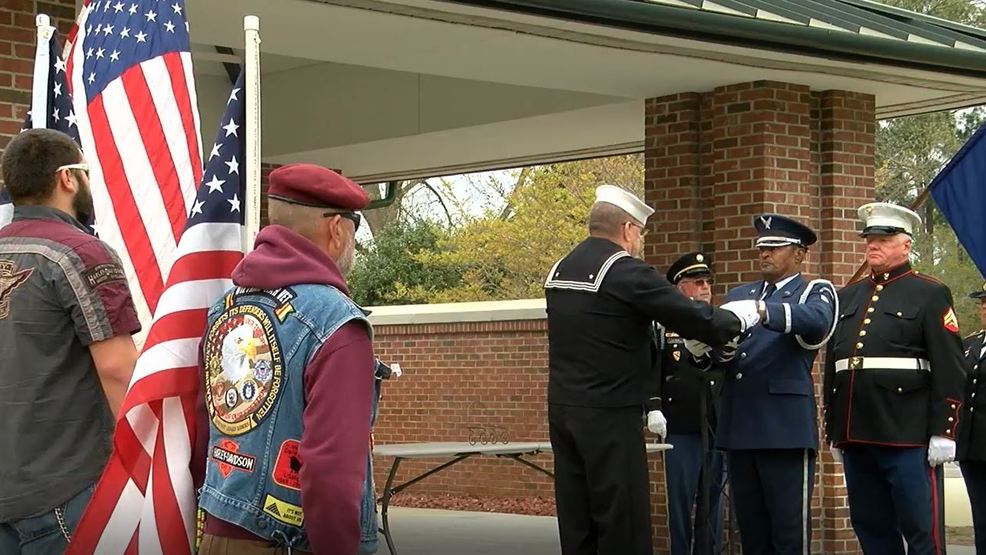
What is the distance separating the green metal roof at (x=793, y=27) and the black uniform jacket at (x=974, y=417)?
1.97 m

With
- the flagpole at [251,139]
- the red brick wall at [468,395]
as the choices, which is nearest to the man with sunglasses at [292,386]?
the flagpole at [251,139]

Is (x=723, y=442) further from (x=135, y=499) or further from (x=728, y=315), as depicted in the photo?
(x=135, y=499)

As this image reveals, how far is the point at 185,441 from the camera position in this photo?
14.6ft

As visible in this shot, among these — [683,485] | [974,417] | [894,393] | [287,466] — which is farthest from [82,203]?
[974,417]

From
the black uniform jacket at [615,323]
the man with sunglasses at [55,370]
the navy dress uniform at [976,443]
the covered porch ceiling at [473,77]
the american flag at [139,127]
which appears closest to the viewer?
the man with sunglasses at [55,370]

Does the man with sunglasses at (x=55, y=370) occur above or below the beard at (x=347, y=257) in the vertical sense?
below

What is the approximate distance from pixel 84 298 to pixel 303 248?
32.7 inches

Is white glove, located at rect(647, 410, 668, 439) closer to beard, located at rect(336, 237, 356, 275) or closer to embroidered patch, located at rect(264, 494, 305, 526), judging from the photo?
beard, located at rect(336, 237, 356, 275)

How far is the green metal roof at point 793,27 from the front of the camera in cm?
817

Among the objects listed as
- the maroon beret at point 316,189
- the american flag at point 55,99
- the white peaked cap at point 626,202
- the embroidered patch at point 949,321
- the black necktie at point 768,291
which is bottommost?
the embroidered patch at point 949,321

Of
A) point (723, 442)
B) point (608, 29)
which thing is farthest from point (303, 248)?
point (608, 29)

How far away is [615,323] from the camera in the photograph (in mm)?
6387

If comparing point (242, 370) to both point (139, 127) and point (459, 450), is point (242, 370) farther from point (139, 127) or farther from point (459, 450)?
point (459, 450)

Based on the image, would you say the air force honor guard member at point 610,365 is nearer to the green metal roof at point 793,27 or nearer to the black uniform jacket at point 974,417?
the green metal roof at point 793,27
